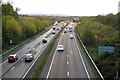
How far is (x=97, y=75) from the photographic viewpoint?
104 ft

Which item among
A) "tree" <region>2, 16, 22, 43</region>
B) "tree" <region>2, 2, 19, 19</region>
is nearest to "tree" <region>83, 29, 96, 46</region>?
"tree" <region>2, 16, 22, 43</region>

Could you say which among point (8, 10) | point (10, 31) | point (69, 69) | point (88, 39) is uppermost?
point (8, 10)

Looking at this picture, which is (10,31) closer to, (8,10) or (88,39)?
(88,39)

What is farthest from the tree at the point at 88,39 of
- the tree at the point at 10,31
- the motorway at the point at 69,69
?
the motorway at the point at 69,69

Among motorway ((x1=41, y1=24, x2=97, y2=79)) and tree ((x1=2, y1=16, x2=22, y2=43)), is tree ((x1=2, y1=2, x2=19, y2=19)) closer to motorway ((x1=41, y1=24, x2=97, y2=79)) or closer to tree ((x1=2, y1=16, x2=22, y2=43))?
tree ((x1=2, y1=16, x2=22, y2=43))

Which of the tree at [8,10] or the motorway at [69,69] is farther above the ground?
the tree at [8,10]

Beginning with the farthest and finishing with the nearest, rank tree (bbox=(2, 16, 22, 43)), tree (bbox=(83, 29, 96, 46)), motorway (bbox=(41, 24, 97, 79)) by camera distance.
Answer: tree (bbox=(83, 29, 96, 46)) → tree (bbox=(2, 16, 22, 43)) → motorway (bbox=(41, 24, 97, 79))

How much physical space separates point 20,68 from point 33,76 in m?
9.25

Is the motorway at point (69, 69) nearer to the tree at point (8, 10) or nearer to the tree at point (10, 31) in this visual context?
the tree at point (10, 31)

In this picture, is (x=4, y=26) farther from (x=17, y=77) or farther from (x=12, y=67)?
(x=17, y=77)

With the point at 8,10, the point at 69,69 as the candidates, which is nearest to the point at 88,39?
the point at 8,10

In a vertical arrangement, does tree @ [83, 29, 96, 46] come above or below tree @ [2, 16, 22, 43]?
below

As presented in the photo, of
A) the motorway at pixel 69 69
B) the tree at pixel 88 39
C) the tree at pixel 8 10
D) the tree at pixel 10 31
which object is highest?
the tree at pixel 8 10

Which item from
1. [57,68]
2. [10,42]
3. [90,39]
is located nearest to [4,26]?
[10,42]
